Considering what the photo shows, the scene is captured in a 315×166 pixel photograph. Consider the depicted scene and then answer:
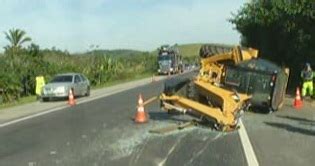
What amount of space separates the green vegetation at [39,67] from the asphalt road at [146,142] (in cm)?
1717

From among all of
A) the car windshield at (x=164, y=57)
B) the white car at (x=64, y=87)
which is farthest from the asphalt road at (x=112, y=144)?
the car windshield at (x=164, y=57)

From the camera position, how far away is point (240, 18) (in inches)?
2016

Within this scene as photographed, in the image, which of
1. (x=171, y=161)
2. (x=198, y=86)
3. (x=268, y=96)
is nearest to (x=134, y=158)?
(x=171, y=161)

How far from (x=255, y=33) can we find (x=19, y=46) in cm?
2756

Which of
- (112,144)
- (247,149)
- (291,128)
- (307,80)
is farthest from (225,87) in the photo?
(307,80)

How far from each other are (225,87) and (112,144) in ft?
22.9

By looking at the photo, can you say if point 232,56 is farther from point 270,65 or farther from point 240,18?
point 240,18

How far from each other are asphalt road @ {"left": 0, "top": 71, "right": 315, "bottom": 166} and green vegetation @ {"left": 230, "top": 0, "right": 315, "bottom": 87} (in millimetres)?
13490

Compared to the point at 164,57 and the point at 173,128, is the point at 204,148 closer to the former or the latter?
the point at 173,128

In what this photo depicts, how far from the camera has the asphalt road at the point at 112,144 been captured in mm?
13141

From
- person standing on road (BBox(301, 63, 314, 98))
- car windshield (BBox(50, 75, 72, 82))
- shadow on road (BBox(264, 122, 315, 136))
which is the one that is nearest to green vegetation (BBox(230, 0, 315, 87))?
person standing on road (BBox(301, 63, 314, 98))

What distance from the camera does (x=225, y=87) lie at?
857 inches

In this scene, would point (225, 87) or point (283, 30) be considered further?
point (283, 30)

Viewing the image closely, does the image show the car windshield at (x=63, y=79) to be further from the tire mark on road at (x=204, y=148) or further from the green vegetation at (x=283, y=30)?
the tire mark on road at (x=204, y=148)
